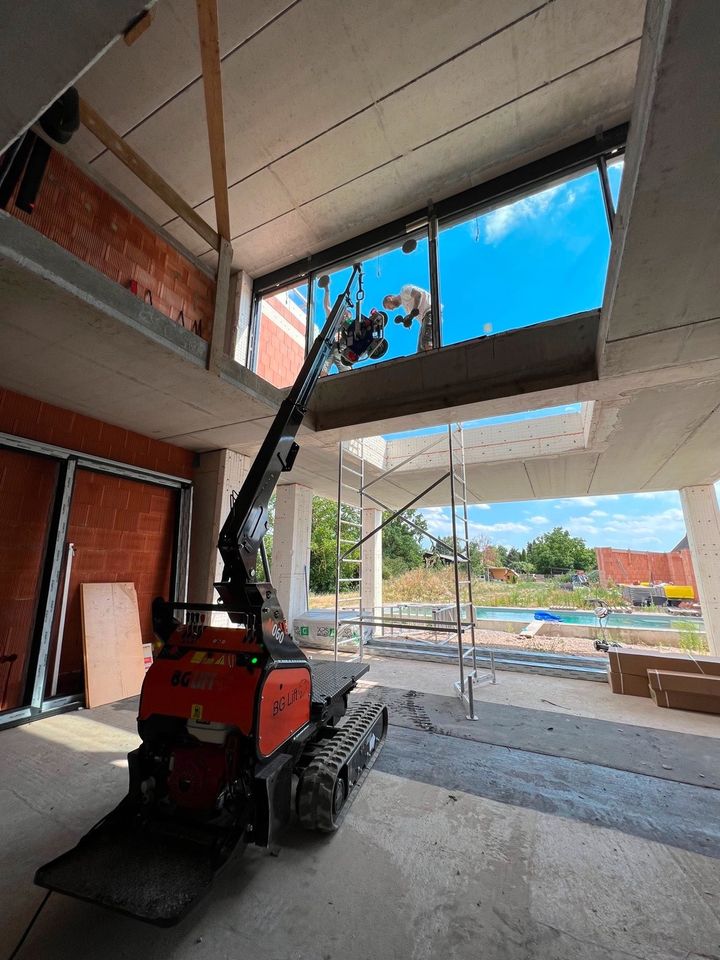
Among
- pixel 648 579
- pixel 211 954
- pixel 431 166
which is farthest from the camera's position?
pixel 648 579

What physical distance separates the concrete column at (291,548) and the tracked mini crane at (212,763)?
4.95 metres

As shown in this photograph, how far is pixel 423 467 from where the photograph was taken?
21.5 feet

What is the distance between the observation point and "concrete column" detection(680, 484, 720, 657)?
18.8ft

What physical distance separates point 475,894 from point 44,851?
200 centimetres

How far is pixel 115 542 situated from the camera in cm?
442

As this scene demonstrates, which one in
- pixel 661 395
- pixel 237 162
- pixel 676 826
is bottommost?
pixel 676 826

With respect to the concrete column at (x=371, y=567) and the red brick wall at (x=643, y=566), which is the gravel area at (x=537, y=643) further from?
the red brick wall at (x=643, y=566)

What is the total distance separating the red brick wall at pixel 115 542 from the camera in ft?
13.1

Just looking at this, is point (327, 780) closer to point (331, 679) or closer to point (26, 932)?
point (331, 679)

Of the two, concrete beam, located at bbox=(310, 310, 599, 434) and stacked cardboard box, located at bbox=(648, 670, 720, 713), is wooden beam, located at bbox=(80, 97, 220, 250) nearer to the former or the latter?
concrete beam, located at bbox=(310, 310, 599, 434)

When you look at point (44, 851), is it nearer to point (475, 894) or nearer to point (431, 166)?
point (475, 894)

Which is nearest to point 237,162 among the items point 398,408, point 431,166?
point 431,166

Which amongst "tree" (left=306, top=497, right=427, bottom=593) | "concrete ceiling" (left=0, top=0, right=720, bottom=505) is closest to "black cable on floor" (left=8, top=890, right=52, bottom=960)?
"concrete ceiling" (left=0, top=0, right=720, bottom=505)

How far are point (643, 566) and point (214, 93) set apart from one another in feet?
86.8
